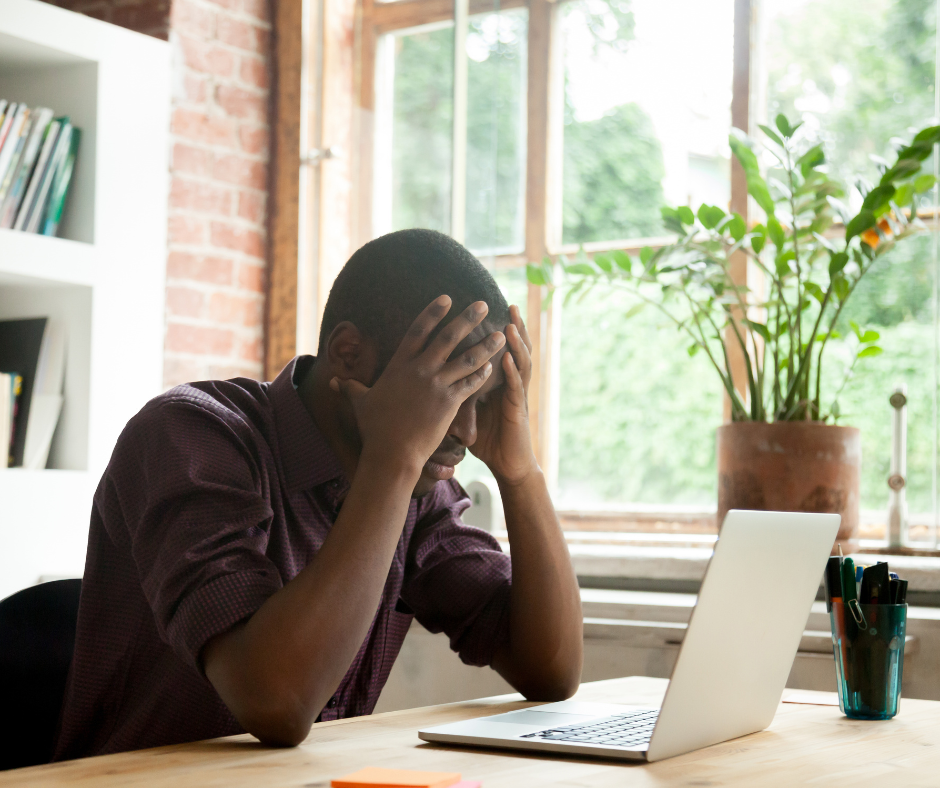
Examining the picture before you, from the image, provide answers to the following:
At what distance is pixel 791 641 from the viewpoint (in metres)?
1.15

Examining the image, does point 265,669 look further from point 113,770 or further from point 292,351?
point 292,351

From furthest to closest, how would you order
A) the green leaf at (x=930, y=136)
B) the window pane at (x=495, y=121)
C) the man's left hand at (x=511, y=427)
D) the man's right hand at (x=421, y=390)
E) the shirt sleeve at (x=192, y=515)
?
the window pane at (x=495, y=121), the green leaf at (x=930, y=136), the man's left hand at (x=511, y=427), the man's right hand at (x=421, y=390), the shirt sleeve at (x=192, y=515)

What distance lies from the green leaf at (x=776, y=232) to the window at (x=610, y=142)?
42 cm

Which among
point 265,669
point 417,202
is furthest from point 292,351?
point 265,669

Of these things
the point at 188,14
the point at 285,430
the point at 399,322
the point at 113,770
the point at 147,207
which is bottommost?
the point at 113,770

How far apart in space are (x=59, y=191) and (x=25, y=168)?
3.6 inches

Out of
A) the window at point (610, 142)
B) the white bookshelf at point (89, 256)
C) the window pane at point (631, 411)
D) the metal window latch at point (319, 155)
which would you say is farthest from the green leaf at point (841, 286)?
the white bookshelf at point (89, 256)

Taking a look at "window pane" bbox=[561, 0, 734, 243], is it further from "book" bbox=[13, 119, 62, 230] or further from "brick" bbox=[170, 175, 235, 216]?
"book" bbox=[13, 119, 62, 230]

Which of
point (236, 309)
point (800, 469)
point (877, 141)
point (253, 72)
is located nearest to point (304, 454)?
point (800, 469)

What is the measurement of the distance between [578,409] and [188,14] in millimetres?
1373

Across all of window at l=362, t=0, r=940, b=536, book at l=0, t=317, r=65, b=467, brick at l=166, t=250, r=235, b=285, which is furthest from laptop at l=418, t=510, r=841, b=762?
brick at l=166, t=250, r=235, b=285

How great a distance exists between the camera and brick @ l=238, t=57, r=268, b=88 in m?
2.85

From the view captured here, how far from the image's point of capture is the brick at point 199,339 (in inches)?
104

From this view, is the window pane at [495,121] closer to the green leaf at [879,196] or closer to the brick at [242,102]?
the brick at [242,102]
